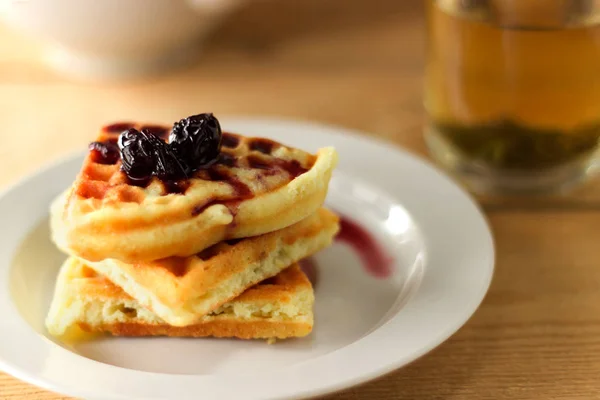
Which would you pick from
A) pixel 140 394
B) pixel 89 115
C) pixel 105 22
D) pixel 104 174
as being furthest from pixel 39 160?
pixel 140 394

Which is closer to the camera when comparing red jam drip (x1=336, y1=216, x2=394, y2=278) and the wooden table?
the wooden table

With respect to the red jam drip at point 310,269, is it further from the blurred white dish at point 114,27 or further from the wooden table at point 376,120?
the blurred white dish at point 114,27

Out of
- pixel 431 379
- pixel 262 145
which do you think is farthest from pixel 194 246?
pixel 431 379

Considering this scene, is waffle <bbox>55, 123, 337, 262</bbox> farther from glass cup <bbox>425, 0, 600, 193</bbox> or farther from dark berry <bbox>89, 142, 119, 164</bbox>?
glass cup <bbox>425, 0, 600, 193</bbox>

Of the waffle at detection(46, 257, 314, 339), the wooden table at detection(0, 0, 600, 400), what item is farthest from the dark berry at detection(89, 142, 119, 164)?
the wooden table at detection(0, 0, 600, 400)

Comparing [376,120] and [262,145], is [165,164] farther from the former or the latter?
[376,120]

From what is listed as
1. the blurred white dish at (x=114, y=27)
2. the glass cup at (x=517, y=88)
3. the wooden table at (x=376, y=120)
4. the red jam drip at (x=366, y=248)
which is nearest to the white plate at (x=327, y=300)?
the red jam drip at (x=366, y=248)
